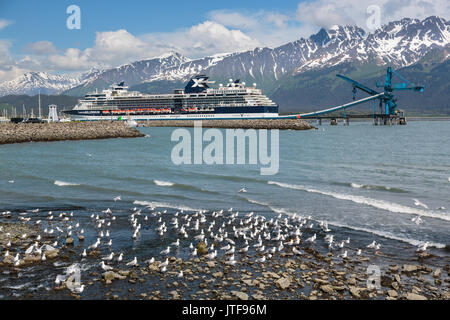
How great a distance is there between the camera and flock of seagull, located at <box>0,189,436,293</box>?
15.4 metres

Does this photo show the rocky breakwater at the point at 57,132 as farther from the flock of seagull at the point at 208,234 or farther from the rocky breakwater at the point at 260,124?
the flock of seagull at the point at 208,234

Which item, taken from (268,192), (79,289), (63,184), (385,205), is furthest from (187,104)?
(79,289)

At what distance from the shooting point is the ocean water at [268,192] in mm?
19328

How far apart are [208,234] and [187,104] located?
153799 mm

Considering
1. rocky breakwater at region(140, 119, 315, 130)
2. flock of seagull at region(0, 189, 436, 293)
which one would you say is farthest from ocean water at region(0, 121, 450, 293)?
rocky breakwater at region(140, 119, 315, 130)

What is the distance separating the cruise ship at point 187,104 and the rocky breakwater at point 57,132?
69050 millimetres

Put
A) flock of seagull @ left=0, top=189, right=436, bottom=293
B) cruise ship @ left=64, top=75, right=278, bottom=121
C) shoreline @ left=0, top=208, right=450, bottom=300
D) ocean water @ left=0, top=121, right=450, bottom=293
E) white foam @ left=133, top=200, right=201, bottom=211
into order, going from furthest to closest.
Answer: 1. cruise ship @ left=64, top=75, right=278, bottom=121
2. white foam @ left=133, top=200, right=201, bottom=211
3. ocean water @ left=0, top=121, right=450, bottom=293
4. flock of seagull @ left=0, top=189, right=436, bottom=293
5. shoreline @ left=0, top=208, right=450, bottom=300

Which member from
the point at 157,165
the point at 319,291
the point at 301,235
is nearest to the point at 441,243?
the point at 301,235

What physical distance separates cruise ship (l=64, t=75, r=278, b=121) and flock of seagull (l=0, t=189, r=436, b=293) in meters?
136

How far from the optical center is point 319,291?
1233cm

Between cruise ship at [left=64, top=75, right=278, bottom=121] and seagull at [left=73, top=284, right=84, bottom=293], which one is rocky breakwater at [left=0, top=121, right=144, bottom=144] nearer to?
seagull at [left=73, top=284, right=84, bottom=293]

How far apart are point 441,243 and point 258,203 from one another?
36.5 feet

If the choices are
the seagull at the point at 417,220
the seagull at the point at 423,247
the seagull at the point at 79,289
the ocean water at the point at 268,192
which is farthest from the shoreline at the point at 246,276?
the seagull at the point at 417,220
